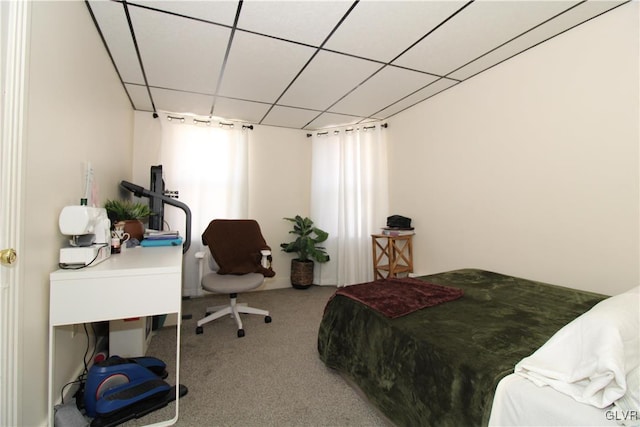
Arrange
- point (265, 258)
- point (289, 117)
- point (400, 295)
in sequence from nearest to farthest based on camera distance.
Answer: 1. point (400, 295)
2. point (265, 258)
3. point (289, 117)

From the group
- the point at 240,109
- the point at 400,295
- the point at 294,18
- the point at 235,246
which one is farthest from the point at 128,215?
the point at 400,295

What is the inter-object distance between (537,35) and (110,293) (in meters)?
3.12

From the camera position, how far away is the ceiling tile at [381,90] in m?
2.49

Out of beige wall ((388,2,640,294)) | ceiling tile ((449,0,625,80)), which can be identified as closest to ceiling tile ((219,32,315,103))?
ceiling tile ((449,0,625,80))

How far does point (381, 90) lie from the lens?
2.79 metres

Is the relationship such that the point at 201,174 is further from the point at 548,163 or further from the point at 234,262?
the point at 548,163

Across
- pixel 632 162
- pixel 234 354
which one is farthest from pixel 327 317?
pixel 632 162

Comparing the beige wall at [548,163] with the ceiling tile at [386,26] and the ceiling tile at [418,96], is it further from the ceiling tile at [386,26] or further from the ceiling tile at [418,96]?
the ceiling tile at [386,26]

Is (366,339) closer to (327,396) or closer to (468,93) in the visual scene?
(327,396)

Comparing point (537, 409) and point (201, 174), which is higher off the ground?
point (201, 174)

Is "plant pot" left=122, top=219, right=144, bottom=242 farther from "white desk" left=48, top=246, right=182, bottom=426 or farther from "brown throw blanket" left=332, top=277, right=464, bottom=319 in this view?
"brown throw blanket" left=332, top=277, right=464, bottom=319

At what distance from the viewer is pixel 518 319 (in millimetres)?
1332

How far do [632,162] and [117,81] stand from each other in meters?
3.96

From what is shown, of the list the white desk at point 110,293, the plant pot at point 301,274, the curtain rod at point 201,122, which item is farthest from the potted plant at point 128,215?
the plant pot at point 301,274
